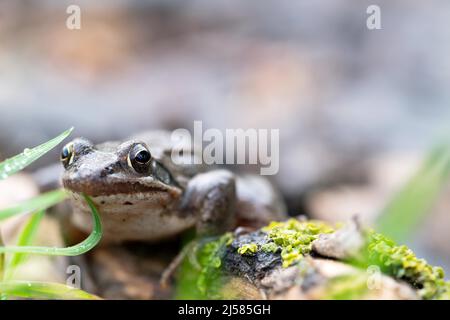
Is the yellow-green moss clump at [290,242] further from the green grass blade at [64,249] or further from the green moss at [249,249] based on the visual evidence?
the green grass blade at [64,249]

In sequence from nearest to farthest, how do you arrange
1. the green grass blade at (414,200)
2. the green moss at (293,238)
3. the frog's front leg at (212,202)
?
1. the green grass blade at (414,200)
2. the green moss at (293,238)
3. the frog's front leg at (212,202)

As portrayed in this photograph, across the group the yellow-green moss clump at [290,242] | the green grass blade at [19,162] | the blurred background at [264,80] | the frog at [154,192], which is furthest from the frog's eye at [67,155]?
the blurred background at [264,80]

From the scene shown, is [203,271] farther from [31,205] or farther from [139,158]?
[31,205]

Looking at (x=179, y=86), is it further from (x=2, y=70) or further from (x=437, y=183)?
(x=437, y=183)

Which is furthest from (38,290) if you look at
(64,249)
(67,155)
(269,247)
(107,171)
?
(269,247)

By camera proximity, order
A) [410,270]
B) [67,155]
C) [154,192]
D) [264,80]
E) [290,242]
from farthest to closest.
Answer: [264,80]
[154,192]
[67,155]
[290,242]
[410,270]

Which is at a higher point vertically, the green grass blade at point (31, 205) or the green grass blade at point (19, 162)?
the green grass blade at point (19, 162)
